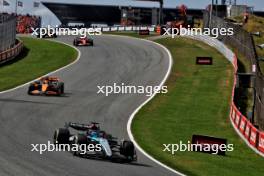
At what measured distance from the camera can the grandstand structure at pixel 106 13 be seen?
124 m

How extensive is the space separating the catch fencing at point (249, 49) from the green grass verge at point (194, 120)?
5.02 ft

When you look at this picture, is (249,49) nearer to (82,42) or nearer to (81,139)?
(82,42)

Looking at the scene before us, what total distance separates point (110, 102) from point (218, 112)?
5.88 m

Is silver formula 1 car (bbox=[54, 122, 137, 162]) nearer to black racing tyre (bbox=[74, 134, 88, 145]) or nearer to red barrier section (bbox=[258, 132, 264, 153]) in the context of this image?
black racing tyre (bbox=[74, 134, 88, 145])

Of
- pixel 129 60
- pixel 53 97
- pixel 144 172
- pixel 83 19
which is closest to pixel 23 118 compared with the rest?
pixel 53 97

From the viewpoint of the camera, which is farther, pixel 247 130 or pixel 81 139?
pixel 247 130

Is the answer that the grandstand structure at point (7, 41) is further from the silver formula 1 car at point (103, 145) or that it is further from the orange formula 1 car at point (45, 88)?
the silver formula 1 car at point (103, 145)

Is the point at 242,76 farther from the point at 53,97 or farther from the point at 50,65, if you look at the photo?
the point at 50,65

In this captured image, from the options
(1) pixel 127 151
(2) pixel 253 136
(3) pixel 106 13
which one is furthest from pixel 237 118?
(3) pixel 106 13

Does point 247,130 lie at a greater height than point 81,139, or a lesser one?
lesser

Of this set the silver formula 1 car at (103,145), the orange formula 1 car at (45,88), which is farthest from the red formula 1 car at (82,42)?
the silver formula 1 car at (103,145)

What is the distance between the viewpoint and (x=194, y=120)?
32.2 meters

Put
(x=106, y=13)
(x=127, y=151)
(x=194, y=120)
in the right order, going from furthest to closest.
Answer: (x=106, y=13)
(x=194, y=120)
(x=127, y=151)

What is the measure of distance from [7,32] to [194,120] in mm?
31970
